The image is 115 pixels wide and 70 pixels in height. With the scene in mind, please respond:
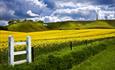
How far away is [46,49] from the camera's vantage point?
36719mm

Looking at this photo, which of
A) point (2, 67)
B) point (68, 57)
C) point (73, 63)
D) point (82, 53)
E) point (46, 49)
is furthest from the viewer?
point (46, 49)

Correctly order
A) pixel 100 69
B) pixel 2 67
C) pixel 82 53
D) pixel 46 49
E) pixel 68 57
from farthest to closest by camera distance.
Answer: pixel 46 49 → pixel 82 53 → pixel 68 57 → pixel 100 69 → pixel 2 67

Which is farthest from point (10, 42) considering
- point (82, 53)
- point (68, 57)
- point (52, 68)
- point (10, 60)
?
point (82, 53)

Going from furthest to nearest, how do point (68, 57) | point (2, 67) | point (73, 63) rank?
point (68, 57) < point (73, 63) < point (2, 67)

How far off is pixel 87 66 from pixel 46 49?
13031mm

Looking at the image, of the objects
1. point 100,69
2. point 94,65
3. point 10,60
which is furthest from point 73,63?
point 10,60

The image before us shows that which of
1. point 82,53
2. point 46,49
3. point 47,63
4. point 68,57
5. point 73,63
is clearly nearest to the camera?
point 47,63

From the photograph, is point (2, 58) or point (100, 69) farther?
point (2, 58)

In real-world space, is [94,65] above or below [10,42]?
below

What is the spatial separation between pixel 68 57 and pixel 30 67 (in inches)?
313

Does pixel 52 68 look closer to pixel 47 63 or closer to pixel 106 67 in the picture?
pixel 47 63

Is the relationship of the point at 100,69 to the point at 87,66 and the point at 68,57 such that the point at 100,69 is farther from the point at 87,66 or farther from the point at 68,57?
the point at 68,57

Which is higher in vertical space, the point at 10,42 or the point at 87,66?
the point at 10,42

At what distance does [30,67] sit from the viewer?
22.4m
